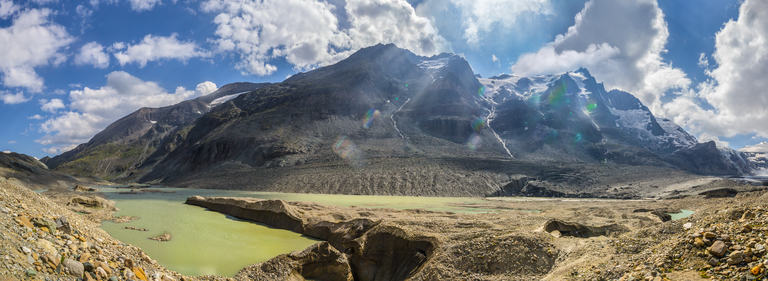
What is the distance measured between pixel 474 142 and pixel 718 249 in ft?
359

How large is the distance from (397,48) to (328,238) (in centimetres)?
18523

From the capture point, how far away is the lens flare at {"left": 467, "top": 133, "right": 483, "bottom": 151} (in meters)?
108

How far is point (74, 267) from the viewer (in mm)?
5801

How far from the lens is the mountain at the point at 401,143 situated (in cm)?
7288

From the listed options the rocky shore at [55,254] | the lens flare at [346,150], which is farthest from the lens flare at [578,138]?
the rocky shore at [55,254]

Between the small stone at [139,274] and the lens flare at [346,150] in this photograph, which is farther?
the lens flare at [346,150]

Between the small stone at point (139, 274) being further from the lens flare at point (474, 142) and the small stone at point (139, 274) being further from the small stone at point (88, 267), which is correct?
the lens flare at point (474, 142)

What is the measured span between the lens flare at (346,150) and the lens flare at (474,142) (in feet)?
127

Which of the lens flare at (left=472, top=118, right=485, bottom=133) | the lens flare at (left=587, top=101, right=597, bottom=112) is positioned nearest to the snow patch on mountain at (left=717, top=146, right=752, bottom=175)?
the lens flare at (left=587, top=101, right=597, bottom=112)

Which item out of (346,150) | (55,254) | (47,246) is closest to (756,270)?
(55,254)

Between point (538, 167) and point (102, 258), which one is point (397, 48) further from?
point (102, 258)

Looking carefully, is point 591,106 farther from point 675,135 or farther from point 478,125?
point 478,125

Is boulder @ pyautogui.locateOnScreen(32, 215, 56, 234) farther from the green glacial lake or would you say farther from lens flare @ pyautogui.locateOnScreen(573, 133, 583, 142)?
lens flare @ pyautogui.locateOnScreen(573, 133, 583, 142)

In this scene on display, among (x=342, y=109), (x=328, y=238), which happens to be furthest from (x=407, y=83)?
(x=328, y=238)
